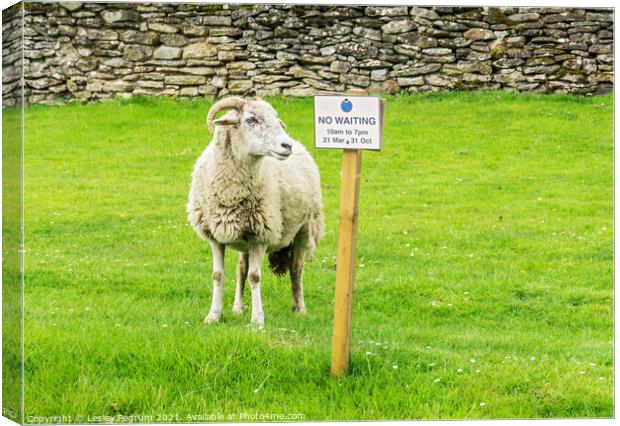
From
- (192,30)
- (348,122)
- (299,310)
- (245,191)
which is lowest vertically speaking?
(299,310)

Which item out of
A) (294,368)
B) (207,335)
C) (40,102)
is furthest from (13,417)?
(40,102)

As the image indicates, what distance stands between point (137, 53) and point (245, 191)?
2.44 metres

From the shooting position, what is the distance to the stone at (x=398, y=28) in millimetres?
10523

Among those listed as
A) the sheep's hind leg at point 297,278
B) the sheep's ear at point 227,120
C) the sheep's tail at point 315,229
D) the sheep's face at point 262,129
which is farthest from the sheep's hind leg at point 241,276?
the sheep's ear at point 227,120

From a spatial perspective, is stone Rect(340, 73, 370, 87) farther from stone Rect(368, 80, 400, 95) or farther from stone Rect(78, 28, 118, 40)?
stone Rect(78, 28, 118, 40)

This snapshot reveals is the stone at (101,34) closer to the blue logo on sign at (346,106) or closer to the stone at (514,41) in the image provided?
the blue logo on sign at (346,106)

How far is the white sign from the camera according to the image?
7676 mm

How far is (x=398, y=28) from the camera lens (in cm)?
1088

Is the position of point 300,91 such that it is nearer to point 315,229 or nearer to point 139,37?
point 315,229

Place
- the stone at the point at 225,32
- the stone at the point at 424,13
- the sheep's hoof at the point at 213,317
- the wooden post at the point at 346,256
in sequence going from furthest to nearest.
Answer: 1. the stone at the point at 225,32
2. the stone at the point at 424,13
3. the sheep's hoof at the point at 213,317
4. the wooden post at the point at 346,256

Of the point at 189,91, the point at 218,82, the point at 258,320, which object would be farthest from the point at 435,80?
the point at 258,320

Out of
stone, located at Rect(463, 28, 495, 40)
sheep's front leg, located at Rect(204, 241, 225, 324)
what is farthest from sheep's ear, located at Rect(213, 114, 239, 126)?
stone, located at Rect(463, 28, 495, 40)

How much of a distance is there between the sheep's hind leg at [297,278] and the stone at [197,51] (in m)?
2.16

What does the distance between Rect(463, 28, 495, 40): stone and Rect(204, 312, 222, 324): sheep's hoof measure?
377 centimetres
